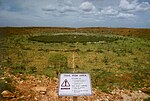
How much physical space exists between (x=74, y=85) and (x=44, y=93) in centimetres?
347

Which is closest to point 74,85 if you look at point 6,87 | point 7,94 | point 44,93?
point 44,93

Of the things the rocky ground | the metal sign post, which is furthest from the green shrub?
the metal sign post

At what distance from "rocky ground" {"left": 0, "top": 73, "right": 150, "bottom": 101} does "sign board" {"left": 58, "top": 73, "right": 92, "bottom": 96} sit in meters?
2.88

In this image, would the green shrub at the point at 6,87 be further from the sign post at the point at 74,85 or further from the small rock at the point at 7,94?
the sign post at the point at 74,85

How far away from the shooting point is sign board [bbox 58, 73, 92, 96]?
6.41 metres

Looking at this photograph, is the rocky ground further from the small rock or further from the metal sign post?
the metal sign post

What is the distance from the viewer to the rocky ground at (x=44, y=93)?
9.30 metres

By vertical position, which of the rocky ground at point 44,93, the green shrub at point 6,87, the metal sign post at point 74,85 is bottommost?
the rocky ground at point 44,93

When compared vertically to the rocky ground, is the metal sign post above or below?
above

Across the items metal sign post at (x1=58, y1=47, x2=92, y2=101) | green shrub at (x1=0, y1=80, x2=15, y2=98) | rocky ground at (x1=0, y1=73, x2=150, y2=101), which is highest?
metal sign post at (x1=58, y1=47, x2=92, y2=101)

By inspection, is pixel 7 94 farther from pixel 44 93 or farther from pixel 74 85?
pixel 74 85

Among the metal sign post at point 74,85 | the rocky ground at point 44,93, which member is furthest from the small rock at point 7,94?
the metal sign post at point 74,85

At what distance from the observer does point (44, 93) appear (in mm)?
9688

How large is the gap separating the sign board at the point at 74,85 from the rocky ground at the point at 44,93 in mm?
2878
